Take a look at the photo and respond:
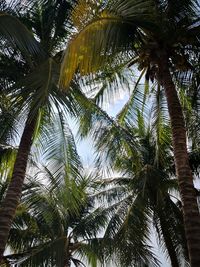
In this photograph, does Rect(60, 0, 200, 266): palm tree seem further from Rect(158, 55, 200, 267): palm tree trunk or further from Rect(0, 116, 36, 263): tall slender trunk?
Rect(0, 116, 36, 263): tall slender trunk

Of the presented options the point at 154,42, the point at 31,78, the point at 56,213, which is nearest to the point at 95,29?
the point at 31,78

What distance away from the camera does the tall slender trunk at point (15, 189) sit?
7.41m

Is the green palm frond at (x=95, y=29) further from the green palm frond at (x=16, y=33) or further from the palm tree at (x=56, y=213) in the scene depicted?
the palm tree at (x=56, y=213)

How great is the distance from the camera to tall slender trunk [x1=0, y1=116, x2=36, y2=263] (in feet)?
24.3

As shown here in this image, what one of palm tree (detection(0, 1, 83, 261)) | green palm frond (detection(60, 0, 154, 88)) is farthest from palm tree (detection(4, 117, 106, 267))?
green palm frond (detection(60, 0, 154, 88))

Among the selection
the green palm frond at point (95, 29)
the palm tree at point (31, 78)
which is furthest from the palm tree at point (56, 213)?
the green palm frond at point (95, 29)

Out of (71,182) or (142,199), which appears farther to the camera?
(142,199)

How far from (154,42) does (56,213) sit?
293 inches

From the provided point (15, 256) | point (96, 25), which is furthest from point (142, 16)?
point (15, 256)

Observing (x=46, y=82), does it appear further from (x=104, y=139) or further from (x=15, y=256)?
(x=15, y=256)

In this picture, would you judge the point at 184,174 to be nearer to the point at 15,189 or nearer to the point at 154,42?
the point at 154,42

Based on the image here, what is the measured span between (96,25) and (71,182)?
11.8 feet

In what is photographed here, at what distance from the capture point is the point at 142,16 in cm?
741

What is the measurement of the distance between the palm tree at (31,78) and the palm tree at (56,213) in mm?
765
